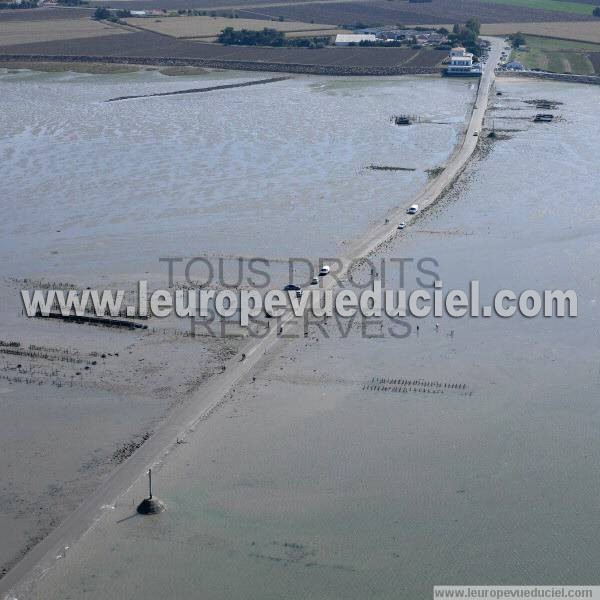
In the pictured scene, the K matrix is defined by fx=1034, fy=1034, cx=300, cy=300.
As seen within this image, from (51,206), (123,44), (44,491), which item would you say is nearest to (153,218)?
(51,206)

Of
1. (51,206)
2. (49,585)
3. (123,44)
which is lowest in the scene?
(49,585)

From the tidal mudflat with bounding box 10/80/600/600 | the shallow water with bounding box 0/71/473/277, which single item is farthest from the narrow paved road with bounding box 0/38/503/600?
→ the shallow water with bounding box 0/71/473/277

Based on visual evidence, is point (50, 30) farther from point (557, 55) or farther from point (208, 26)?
point (557, 55)

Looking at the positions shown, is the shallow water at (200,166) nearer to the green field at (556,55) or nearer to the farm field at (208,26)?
the green field at (556,55)

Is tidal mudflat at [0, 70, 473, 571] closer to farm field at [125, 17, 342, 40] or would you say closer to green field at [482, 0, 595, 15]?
farm field at [125, 17, 342, 40]

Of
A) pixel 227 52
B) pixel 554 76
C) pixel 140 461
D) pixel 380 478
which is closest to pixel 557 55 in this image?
pixel 554 76

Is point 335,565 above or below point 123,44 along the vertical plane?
below

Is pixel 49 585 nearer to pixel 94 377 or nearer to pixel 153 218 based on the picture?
pixel 94 377
